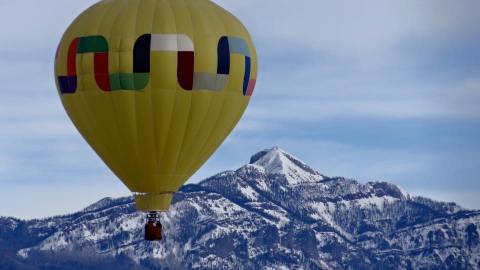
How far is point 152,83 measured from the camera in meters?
124

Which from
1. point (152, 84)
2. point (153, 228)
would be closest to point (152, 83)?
point (152, 84)

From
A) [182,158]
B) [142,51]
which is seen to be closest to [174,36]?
[142,51]

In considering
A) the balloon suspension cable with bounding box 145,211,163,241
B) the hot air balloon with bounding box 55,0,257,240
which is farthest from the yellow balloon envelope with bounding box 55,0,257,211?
the balloon suspension cable with bounding box 145,211,163,241

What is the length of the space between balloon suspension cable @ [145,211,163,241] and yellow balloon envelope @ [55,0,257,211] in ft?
3.61

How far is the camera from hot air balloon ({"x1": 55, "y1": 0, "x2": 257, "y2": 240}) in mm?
124250

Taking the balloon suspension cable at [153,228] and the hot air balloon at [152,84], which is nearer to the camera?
the hot air balloon at [152,84]

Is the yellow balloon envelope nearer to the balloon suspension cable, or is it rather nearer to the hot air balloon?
the hot air balloon

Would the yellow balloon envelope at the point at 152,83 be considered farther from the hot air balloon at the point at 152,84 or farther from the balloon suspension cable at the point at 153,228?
the balloon suspension cable at the point at 153,228

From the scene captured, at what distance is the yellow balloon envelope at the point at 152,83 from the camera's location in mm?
124250

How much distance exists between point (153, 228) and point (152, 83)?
12.5m

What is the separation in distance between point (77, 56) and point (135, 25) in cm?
621

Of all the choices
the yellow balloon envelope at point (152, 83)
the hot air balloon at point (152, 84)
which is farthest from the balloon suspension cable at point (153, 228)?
the yellow balloon envelope at point (152, 83)

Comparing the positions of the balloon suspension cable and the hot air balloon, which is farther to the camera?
the balloon suspension cable

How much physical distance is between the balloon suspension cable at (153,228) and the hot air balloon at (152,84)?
87mm
